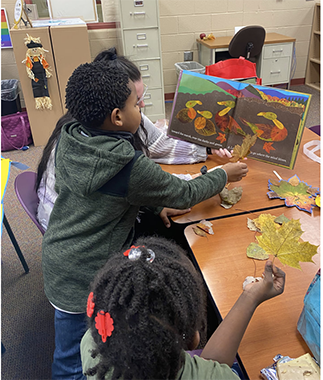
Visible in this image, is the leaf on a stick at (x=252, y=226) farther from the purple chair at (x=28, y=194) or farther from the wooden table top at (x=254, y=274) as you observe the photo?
the purple chair at (x=28, y=194)

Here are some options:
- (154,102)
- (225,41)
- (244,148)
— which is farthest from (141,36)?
(244,148)

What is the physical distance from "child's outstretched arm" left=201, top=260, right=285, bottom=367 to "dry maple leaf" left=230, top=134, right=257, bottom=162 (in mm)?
664

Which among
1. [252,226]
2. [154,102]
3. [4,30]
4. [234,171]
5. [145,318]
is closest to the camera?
[145,318]

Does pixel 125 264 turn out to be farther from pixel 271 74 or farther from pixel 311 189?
pixel 271 74

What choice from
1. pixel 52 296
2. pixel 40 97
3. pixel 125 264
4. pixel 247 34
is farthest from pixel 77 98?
pixel 247 34

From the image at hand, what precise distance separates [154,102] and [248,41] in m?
1.17

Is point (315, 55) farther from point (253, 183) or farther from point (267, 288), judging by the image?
point (267, 288)

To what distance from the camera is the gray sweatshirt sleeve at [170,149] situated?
5.00 feet

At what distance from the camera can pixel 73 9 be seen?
3574 mm

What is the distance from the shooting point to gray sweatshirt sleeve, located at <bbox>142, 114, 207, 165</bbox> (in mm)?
1524

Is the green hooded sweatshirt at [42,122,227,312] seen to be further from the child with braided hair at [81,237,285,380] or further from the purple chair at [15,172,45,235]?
the child with braided hair at [81,237,285,380]

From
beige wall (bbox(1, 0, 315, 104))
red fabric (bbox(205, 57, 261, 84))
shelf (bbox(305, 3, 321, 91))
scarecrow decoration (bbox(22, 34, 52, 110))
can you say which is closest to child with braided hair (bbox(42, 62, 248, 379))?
red fabric (bbox(205, 57, 261, 84))

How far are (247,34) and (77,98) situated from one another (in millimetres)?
2967

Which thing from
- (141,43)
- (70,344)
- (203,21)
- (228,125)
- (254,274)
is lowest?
(70,344)
